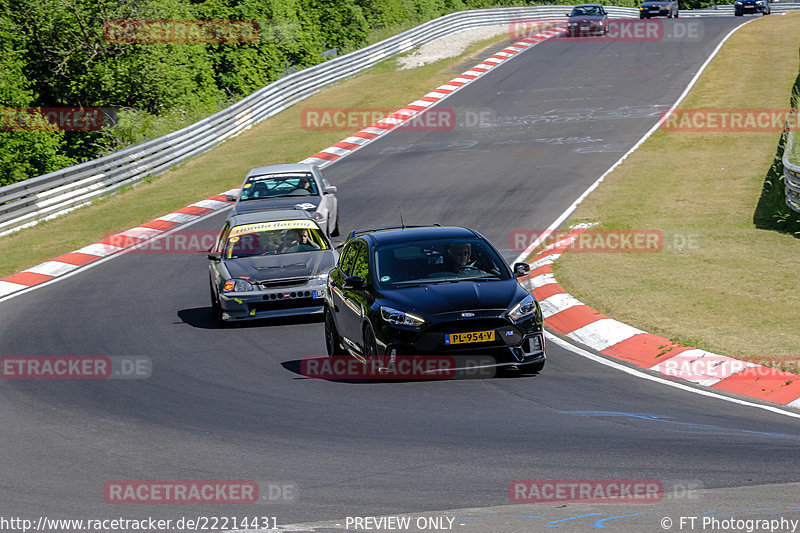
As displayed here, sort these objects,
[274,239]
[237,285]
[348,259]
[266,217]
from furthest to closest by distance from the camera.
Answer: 1. [266,217]
2. [274,239]
3. [237,285]
4. [348,259]

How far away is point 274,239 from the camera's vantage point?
51.1 feet

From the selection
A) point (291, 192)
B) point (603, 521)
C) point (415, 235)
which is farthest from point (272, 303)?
point (603, 521)

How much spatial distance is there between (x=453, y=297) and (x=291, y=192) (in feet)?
33.6

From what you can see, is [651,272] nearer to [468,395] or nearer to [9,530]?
[468,395]

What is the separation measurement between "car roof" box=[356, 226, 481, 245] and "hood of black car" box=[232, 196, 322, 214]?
7447 millimetres

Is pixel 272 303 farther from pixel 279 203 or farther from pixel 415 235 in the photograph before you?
pixel 279 203

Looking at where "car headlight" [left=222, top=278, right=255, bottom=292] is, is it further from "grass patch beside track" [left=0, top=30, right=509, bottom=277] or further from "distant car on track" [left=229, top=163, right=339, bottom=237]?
"grass patch beside track" [left=0, top=30, right=509, bottom=277]

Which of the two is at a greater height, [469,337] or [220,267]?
[469,337]

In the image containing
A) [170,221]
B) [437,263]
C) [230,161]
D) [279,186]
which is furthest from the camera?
[230,161]

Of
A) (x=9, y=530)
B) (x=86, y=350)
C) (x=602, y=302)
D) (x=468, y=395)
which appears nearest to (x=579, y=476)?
(x=468, y=395)

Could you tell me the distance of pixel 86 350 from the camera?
13.4 meters

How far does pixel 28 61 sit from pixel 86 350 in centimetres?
2827

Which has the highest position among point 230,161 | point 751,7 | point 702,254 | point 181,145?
point 751,7

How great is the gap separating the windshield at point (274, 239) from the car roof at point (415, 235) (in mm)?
3346
